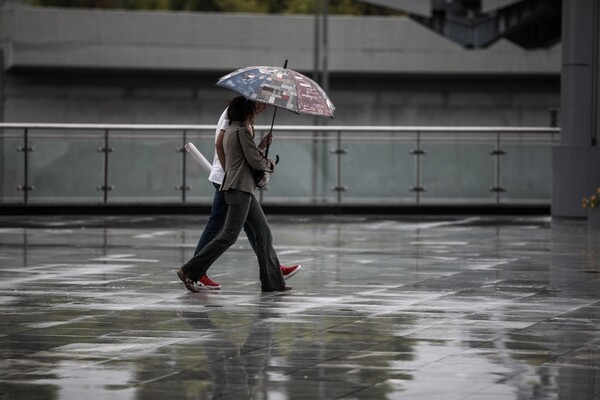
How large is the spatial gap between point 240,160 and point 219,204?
0.77m

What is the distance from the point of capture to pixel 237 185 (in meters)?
13.2

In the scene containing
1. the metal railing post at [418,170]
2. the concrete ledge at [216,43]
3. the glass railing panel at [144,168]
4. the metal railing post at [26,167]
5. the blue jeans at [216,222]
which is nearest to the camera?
the blue jeans at [216,222]

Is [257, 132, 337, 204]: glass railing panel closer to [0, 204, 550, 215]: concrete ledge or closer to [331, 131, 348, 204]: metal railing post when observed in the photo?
[331, 131, 348, 204]: metal railing post

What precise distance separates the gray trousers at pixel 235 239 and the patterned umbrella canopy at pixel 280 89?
36.2 inches

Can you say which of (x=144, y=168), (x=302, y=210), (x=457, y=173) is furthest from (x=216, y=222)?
(x=457, y=173)

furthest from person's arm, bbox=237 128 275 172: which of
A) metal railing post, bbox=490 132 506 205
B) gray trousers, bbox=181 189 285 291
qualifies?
metal railing post, bbox=490 132 506 205

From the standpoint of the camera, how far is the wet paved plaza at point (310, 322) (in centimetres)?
850

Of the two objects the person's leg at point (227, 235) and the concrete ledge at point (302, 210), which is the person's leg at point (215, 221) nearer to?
the person's leg at point (227, 235)

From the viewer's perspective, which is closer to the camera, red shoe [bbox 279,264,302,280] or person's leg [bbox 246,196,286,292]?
person's leg [bbox 246,196,286,292]

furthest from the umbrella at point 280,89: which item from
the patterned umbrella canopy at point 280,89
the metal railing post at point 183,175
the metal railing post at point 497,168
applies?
the metal railing post at point 497,168

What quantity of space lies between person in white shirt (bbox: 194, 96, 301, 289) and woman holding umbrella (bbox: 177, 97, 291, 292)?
14cm

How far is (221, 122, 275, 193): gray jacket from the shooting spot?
43.1 ft

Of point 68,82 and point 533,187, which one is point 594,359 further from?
point 68,82

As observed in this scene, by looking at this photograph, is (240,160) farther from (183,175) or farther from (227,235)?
(183,175)
